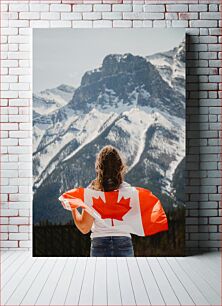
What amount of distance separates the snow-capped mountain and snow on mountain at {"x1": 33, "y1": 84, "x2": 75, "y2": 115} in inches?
1.3

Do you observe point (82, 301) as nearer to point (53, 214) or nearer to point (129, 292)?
point (129, 292)

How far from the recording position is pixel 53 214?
5633 mm

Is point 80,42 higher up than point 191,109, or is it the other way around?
point 80,42

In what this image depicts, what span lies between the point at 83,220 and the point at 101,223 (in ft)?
0.55

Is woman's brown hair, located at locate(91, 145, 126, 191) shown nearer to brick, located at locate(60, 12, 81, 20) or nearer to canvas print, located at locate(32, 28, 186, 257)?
canvas print, located at locate(32, 28, 186, 257)

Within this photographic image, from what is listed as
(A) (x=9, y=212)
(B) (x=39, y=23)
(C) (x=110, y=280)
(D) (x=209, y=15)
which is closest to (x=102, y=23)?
(B) (x=39, y=23)

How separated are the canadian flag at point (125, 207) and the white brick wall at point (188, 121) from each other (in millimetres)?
360

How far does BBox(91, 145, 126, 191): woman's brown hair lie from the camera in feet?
18.2

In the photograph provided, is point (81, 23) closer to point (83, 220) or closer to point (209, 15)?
point (209, 15)

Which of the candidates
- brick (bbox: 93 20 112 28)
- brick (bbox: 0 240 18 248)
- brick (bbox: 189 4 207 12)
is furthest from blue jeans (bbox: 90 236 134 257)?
brick (bbox: 189 4 207 12)

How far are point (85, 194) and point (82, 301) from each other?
Result: 1544 millimetres

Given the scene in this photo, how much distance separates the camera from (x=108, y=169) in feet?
18.3

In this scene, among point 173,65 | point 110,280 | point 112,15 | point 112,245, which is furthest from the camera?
point 112,15

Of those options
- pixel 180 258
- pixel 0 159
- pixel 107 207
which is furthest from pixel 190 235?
pixel 0 159
